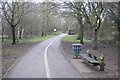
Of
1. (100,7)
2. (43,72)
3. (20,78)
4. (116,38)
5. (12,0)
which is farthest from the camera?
(12,0)

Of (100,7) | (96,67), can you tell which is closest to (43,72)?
(96,67)

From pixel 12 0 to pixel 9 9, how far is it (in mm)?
1440

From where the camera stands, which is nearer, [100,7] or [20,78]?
[20,78]

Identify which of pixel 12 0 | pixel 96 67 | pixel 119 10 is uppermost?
pixel 12 0

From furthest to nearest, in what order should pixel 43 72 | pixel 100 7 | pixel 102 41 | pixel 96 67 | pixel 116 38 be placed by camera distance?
pixel 102 41 < pixel 116 38 < pixel 100 7 < pixel 96 67 < pixel 43 72

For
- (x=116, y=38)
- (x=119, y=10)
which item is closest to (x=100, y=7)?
(x=119, y=10)

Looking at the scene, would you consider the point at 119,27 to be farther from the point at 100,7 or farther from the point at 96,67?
the point at 96,67

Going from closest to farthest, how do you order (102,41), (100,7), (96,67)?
(96,67)
(100,7)
(102,41)

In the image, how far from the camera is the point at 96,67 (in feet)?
31.4

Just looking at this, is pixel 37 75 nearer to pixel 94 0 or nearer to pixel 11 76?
pixel 11 76

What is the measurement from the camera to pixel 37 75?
24.8ft

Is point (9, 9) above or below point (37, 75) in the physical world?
above

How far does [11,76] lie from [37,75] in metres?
1.13

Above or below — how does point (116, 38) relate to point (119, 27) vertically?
below
